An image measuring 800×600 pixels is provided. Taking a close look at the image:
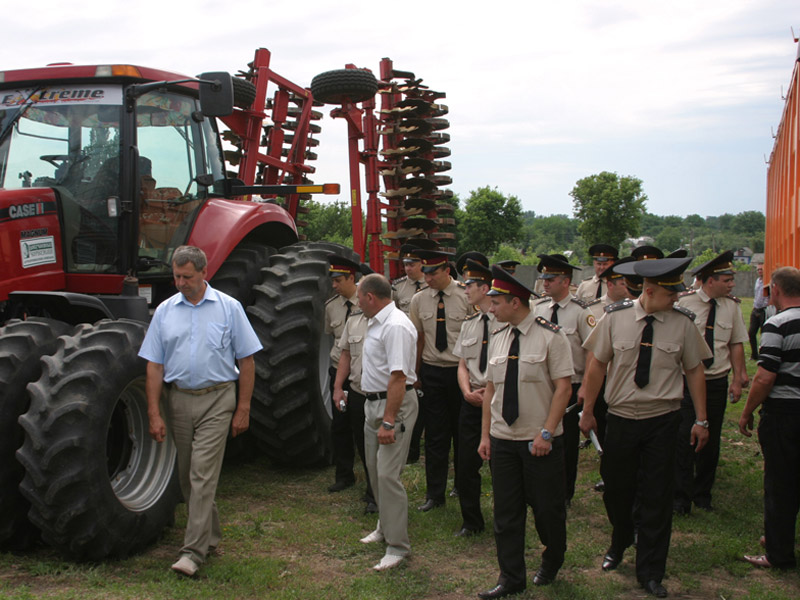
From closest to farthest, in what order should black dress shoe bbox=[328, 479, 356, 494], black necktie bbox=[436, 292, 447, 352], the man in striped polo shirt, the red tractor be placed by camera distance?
the red tractor
the man in striped polo shirt
black necktie bbox=[436, 292, 447, 352]
black dress shoe bbox=[328, 479, 356, 494]

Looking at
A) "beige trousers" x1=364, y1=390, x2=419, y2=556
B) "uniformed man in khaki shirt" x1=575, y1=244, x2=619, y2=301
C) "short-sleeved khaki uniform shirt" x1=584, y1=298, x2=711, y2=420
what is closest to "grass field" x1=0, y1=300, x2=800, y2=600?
"beige trousers" x1=364, y1=390, x2=419, y2=556

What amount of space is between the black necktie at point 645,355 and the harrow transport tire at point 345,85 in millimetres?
5274

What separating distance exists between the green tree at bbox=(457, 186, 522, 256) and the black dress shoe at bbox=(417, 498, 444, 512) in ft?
125

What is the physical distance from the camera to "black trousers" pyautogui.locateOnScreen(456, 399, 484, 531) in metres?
5.16

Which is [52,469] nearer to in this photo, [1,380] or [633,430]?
[1,380]

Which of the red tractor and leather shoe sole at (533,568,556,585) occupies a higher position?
the red tractor

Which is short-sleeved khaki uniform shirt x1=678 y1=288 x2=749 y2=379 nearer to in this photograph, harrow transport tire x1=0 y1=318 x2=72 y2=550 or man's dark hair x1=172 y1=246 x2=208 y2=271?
man's dark hair x1=172 y1=246 x2=208 y2=271

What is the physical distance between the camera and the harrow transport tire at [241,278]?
6.14 m

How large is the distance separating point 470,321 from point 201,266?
6.16 feet

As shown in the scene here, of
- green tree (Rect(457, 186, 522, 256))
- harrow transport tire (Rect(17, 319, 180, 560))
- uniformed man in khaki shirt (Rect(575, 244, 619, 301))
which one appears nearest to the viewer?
harrow transport tire (Rect(17, 319, 180, 560))

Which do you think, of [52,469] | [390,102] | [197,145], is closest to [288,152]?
[390,102]

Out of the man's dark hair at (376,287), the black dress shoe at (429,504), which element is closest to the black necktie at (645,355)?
the man's dark hair at (376,287)

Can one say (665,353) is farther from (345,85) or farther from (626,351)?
(345,85)

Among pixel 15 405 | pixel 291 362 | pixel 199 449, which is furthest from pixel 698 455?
pixel 15 405
